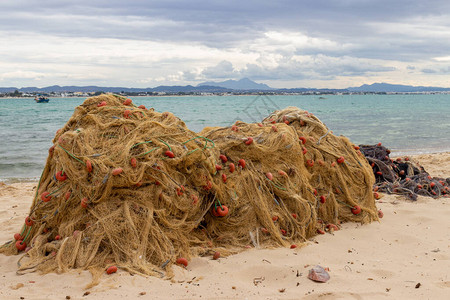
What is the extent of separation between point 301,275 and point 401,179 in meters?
5.24

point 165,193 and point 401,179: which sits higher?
point 165,193

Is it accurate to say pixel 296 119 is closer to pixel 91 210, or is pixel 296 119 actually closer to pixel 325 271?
pixel 325 271

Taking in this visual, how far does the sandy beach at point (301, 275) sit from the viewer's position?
3477mm

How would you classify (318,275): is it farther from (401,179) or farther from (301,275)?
(401,179)

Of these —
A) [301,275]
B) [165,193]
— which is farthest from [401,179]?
[165,193]

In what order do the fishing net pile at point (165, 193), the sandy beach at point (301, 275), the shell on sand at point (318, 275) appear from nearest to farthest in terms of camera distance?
the sandy beach at point (301, 275) → the shell on sand at point (318, 275) → the fishing net pile at point (165, 193)

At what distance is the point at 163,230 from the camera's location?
13.8 feet

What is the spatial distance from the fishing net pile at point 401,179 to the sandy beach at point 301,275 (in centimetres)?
219

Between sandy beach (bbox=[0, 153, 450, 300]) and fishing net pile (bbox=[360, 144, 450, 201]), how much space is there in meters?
2.19

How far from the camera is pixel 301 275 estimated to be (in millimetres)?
3873

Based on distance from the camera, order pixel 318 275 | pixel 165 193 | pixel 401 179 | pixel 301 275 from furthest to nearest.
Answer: pixel 401 179
pixel 165 193
pixel 301 275
pixel 318 275

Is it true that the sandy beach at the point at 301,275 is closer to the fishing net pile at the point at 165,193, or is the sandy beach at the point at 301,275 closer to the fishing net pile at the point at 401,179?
the fishing net pile at the point at 165,193

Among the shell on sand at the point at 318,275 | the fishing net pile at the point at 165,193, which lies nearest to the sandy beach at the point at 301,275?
the shell on sand at the point at 318,275

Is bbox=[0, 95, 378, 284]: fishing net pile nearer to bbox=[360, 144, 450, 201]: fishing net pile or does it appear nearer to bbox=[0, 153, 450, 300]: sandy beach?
bbox=[0, 153, 450, 300]: sandy beach
